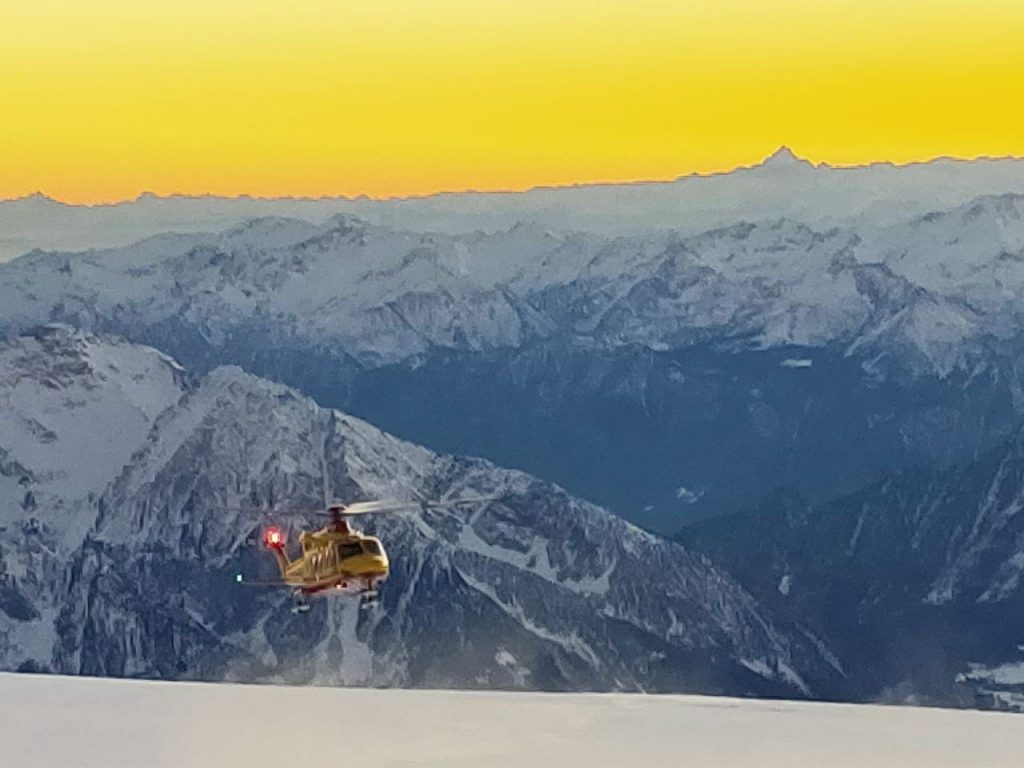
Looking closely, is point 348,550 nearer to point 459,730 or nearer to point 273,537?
point 273,537

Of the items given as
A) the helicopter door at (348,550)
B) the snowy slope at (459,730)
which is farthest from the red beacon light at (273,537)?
the snowy slope at (459,730)

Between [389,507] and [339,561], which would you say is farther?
[339,561]

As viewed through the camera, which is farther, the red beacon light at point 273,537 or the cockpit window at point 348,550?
the cockpit window at point 348,550

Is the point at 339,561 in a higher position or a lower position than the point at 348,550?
lower

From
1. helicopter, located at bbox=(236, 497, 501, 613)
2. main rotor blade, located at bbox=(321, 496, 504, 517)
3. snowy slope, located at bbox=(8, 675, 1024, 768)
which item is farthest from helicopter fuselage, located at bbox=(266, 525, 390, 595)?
snowy slope, located at bbox=(8, 675, 1024, 768)

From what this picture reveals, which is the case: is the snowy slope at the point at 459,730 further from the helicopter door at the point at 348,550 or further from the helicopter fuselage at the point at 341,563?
the helicopter door at the point at 348,550

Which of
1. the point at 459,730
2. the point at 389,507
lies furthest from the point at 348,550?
the point at 459,730
